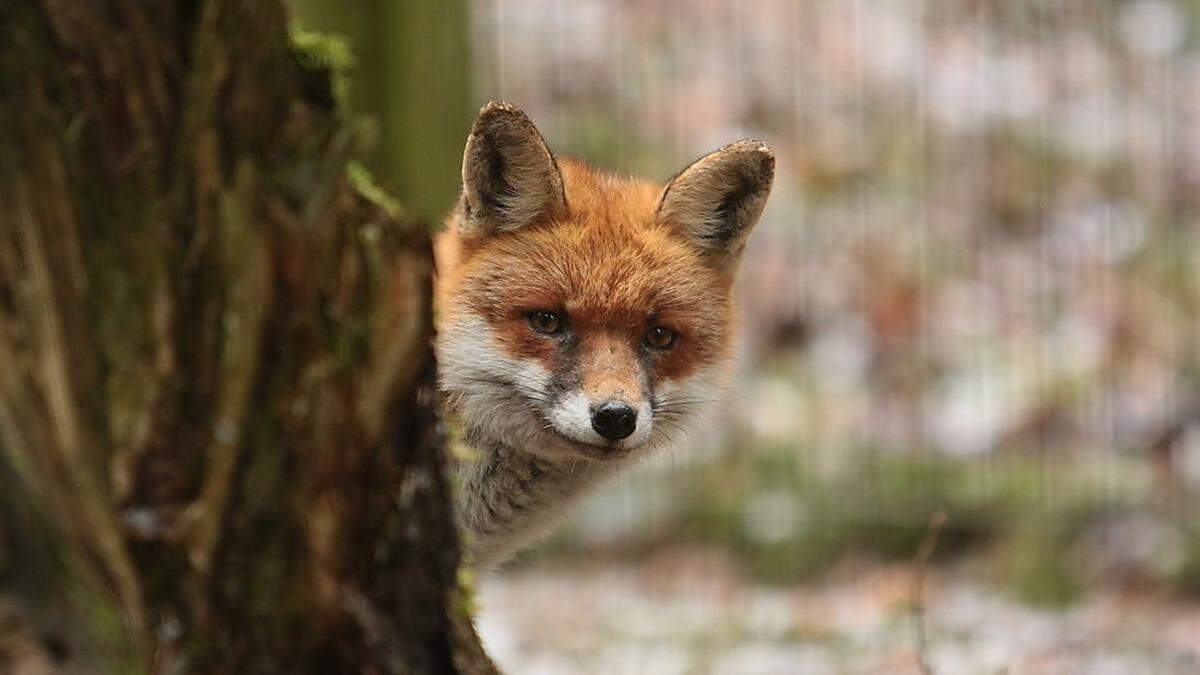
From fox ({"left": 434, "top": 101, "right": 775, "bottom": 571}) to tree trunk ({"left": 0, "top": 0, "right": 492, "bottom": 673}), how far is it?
1.57 meters

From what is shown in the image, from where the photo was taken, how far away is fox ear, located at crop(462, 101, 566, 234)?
4020mm

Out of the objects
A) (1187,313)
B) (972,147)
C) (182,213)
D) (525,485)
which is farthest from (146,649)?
(972,147)

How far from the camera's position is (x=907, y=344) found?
32.8 feet

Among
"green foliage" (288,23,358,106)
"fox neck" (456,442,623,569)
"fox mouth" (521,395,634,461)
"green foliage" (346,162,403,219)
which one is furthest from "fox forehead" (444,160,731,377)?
"green foliage" (288,23,358,106)

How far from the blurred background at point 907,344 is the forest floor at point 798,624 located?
0.03 m

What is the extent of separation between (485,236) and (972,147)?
7.14 m

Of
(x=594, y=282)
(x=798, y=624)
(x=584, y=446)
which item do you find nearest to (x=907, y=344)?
(x=798, y=624)

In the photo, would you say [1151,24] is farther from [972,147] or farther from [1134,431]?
[1134,431]

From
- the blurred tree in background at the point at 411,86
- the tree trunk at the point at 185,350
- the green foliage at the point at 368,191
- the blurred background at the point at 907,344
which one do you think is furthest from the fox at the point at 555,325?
the blurred background at the point at 907,344

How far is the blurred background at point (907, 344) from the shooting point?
782cm

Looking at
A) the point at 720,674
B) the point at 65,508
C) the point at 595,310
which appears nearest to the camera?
the point at 65,508

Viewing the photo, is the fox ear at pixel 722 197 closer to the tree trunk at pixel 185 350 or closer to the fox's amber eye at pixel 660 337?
the fox's amber eye at pixel 660 337

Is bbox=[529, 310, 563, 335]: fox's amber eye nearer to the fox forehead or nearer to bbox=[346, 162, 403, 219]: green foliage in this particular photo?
the fox forehead

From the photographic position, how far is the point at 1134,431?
29.0ft
